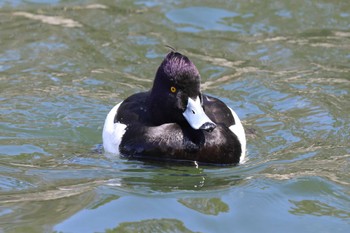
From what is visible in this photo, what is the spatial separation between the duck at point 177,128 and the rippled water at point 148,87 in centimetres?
16

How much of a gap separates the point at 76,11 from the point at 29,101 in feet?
10.3

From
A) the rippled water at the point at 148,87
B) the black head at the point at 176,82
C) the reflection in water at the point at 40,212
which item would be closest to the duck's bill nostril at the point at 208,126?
the black head at the point at 176,82

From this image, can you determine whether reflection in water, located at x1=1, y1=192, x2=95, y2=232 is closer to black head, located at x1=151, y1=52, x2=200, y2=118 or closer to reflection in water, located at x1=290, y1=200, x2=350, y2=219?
black head, located at x1=151, y1=52, x2=200, y2=118

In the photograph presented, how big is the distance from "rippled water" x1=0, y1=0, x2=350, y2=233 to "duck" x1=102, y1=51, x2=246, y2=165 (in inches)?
6.2

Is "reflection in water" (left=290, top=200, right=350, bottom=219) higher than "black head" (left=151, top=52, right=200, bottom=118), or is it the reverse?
"black head" (left=151, top=52, right=200, bottom=118)

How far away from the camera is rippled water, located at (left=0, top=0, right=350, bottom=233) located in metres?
6.20

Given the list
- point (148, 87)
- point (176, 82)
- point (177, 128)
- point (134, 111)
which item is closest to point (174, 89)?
point (176, 82)

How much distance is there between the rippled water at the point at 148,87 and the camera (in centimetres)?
620

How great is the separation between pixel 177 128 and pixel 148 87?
102 inches

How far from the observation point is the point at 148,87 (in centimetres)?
996

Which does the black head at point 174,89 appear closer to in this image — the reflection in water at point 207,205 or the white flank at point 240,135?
the white flank at point 240,135

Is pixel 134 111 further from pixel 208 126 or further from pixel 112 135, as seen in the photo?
pixel 208 126

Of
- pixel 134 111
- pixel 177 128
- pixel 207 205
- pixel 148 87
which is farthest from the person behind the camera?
pixel 148 87

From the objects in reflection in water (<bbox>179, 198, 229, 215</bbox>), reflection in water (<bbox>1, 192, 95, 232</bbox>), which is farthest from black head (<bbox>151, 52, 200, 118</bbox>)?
reflection in water (<bbox>1, 192, 95, 232</bbox>)
